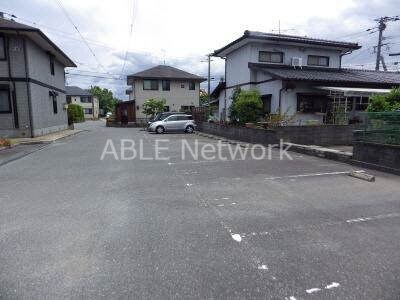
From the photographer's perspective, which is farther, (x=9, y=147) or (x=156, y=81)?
(x=156, y=81)

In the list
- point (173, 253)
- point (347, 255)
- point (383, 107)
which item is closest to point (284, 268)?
point (347, 255)

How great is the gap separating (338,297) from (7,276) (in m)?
3.10

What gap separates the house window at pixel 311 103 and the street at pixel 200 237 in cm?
1025

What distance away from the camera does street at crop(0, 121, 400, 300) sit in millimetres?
2553

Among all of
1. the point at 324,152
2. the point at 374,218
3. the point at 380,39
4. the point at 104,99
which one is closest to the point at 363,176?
the point at 374,218

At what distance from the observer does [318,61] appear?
65.2 feet

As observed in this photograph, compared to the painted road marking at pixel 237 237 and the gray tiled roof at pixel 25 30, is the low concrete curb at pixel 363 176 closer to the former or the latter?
the painted road marking at pixel 237 237

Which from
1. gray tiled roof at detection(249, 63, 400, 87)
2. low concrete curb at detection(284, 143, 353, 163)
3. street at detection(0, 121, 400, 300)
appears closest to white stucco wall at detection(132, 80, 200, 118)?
gray tiled roof at detection(249, 63, 400, 87)

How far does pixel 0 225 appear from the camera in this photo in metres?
3.95

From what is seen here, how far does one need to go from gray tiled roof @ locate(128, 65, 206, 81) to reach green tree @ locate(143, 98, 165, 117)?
350 cm

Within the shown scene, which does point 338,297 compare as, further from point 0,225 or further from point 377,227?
point 0,225

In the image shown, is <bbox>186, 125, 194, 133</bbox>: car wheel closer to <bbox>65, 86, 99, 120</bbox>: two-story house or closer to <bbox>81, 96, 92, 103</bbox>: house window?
<bbox>65, 86, 99, 120</bbox>: two-story house

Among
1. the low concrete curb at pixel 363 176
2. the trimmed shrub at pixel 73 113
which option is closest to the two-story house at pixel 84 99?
the trimmed shrub at pixel 73 113

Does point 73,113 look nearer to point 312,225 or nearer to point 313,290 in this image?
point 312,225
